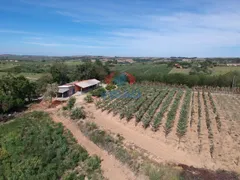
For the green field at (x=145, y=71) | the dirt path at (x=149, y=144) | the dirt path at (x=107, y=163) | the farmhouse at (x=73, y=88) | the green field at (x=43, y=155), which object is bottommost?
the green field at (x=43, y=155)

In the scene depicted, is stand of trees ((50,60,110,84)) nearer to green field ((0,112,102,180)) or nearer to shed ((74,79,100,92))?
shed ((74,79,100,92))

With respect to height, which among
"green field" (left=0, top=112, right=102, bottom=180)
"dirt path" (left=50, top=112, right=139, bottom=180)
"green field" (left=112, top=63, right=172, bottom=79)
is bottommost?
"green field" (left=0, top=112, right=102, bottom=180)

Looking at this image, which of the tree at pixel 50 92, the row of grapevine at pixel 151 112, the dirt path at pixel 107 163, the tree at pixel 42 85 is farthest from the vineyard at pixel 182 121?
the tree at pixel 42 85

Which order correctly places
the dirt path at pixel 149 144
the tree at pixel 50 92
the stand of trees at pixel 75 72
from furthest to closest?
the stand of trees at pixel 75 72 < the tree at pixel 50 92 < the dirt path at pixel 149 144

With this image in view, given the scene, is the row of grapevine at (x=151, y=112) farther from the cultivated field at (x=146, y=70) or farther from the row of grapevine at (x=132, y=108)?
the cultivated field at (x=146, y=70)

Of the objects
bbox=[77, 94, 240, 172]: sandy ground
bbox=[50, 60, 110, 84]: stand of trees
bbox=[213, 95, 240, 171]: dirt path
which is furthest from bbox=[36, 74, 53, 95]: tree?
bbox=[213, 95, 240, 171]: dirt path

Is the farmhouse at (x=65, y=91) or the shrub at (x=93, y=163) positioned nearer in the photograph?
the shrub at (x=93, y=163)
